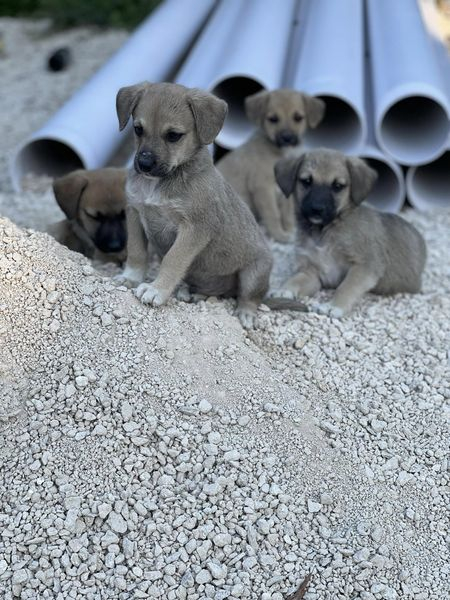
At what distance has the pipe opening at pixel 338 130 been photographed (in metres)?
9.16

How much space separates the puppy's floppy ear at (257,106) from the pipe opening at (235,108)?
2.97 ft

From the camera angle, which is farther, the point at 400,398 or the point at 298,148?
the point at 298,148

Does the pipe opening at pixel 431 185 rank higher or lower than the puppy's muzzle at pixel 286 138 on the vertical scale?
lower

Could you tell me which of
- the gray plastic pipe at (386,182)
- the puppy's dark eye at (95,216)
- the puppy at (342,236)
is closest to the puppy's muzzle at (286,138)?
the gray plastic pipe at (386,182)

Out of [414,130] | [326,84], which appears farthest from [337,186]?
[414,130]

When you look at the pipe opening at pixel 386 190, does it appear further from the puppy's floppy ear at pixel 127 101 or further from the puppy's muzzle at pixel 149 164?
the puppy's muzzle at pixel 149 164

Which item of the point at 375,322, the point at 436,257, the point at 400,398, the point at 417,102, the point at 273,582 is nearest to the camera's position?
the point at 273,582

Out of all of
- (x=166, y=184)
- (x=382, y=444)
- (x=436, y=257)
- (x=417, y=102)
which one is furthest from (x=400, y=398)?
(x=417, y=102)

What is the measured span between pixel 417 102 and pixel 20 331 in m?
6.29

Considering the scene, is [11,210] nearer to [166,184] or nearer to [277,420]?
[166,184]

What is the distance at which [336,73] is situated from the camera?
929 cm

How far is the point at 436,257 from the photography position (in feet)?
26.5

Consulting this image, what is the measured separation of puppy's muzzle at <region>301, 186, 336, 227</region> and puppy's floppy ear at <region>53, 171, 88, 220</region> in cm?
176

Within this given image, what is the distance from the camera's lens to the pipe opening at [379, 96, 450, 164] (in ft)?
29.6
